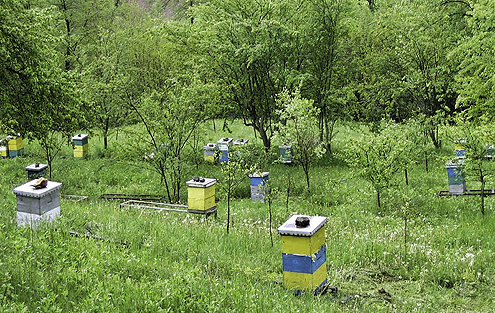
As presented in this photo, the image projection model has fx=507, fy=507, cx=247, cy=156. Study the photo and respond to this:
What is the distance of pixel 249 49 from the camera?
65.5ft

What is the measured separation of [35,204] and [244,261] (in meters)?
3.81

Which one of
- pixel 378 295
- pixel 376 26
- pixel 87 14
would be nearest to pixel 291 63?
pixel 376 26

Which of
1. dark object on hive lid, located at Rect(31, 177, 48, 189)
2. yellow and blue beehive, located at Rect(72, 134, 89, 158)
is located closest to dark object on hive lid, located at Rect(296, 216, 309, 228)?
dark object on hive lid, located at Rect(31, 177, 48, 189)

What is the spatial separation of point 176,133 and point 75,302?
10738 mm

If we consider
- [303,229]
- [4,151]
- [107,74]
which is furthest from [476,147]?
[4,151]

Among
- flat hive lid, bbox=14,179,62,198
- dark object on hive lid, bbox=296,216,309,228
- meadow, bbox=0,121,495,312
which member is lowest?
meadow, bbox=0,121,495,312

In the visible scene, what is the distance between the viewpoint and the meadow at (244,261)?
5684 mm

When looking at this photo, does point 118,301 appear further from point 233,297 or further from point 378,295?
point 378,295

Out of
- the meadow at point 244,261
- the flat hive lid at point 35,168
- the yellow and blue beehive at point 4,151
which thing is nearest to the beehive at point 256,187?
the meadow at point 244,261

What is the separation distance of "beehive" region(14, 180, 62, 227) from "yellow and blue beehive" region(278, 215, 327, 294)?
4388 millimetres

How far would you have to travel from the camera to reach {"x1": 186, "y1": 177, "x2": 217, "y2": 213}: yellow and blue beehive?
41.2 ft

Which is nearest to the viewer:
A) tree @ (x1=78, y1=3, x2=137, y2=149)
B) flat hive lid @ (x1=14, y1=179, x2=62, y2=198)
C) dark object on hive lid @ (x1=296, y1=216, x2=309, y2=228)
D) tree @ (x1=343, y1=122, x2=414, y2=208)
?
dark object on hive lid @ (x1=296, y1=216, x2=309, y2=228)

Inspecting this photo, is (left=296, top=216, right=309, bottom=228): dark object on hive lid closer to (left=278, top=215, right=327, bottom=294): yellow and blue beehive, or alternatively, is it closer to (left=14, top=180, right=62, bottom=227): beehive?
(left=278, top=215, right=327, bottom=294): yellow and blue beehive

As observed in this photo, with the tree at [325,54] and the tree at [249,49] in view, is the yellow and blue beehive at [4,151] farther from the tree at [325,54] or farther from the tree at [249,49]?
the tree at [325,54]
